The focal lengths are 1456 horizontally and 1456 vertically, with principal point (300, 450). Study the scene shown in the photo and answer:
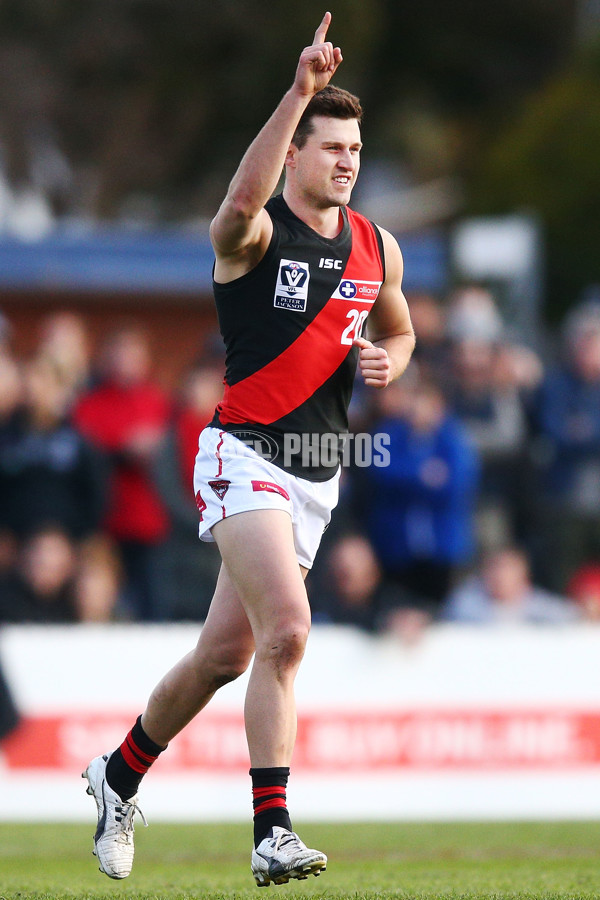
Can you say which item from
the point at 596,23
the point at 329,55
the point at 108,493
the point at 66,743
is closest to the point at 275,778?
the point at 329,55

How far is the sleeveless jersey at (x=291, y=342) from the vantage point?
5.78 meters

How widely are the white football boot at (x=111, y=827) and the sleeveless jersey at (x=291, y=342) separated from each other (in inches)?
63.3

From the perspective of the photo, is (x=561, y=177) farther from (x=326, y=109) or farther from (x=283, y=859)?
(x=283, y=859)

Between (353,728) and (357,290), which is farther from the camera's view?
(353,728)

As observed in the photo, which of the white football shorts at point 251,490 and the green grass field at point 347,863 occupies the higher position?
the white football shorts at point 251,490

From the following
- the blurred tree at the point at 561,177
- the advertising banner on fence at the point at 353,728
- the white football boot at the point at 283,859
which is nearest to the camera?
the white football boot at the point at 283,859

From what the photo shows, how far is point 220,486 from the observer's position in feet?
18.9

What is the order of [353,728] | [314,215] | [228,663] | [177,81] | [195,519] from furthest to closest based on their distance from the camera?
[177,81]
[195,519]
[353,728]
[314,215]
[228,663]

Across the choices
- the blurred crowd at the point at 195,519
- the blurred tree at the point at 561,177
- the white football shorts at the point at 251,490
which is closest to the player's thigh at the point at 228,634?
→ the white football shorts at the point at 251,490

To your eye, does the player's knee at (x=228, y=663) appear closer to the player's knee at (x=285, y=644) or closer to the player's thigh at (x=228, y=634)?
the player's thigh at (x=228, y=634)

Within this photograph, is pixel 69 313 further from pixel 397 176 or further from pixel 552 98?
pixel 397 176

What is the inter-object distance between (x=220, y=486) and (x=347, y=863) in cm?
299

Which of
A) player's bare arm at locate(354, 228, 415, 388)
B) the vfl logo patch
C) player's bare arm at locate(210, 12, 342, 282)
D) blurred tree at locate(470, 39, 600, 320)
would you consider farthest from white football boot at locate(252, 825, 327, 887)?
blurred tree at locate(470, 39, 600, 320)

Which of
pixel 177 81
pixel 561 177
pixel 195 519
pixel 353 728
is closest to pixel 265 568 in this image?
pixel 353 728
